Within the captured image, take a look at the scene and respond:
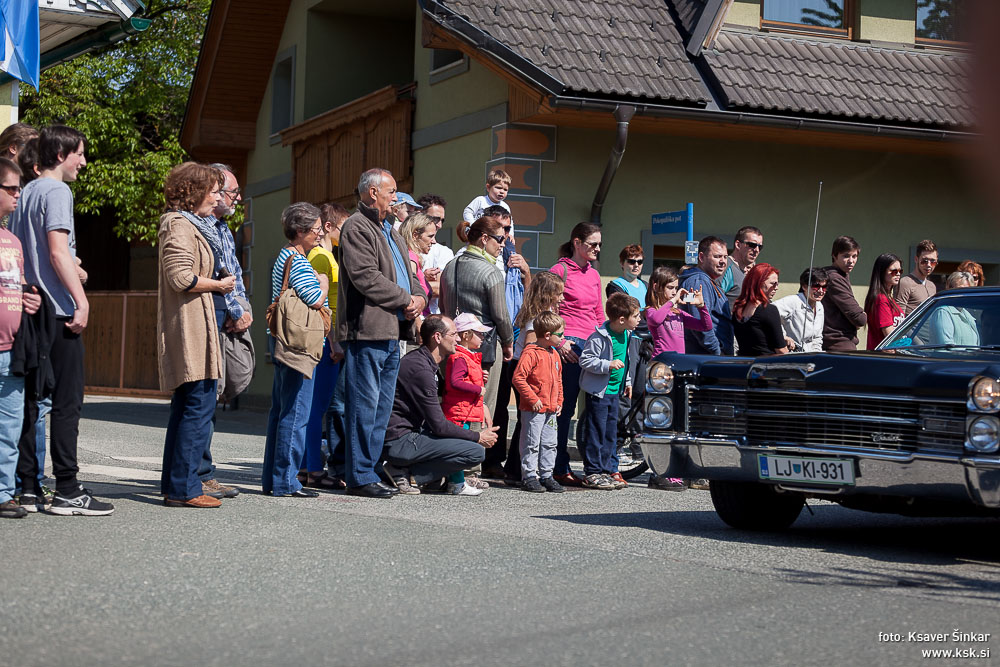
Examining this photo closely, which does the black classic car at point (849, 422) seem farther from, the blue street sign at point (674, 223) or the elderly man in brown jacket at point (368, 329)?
the blue street sign at point (674, 223)

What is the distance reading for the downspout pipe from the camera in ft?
46.8

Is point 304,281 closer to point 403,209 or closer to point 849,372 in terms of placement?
point 403,209

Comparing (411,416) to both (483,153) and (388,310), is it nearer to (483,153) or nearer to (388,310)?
(388,310)

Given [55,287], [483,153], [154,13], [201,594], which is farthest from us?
[154,13]

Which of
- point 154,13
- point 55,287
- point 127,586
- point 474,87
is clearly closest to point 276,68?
point 474,87

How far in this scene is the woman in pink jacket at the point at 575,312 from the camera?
9.64 meters

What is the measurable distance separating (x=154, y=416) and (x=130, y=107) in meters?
17.0

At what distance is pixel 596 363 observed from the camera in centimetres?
923

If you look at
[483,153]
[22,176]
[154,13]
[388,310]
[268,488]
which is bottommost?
[268,488]

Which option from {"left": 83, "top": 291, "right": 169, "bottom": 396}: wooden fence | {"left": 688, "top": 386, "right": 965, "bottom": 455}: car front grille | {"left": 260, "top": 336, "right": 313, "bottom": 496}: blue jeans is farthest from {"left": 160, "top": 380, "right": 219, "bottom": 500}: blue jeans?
{"left": 83, "top": 291, "right": 169, "bottom": 396}: wooden fence

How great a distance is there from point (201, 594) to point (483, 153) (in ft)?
38.5

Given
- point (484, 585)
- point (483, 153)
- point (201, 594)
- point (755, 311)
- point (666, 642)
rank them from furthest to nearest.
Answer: point (483, 153) → point (755, 311) → point (484, 585) → point (201, 594) → point (666, 642)

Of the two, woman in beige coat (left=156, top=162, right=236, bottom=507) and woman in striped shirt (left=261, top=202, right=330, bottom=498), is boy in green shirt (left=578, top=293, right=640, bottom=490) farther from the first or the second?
woman in beige coat (left=156, top=162, right=236, bottom=507)

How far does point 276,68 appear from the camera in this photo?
2289 centimetres
